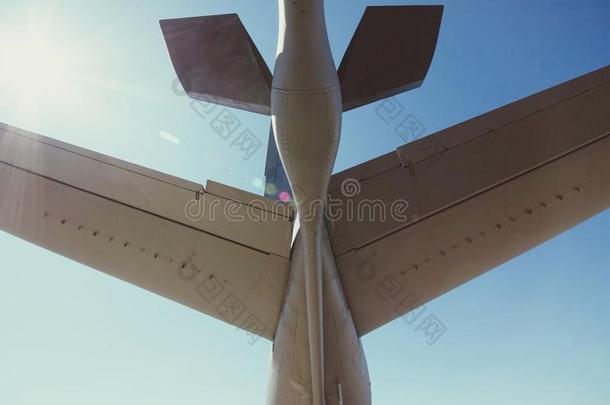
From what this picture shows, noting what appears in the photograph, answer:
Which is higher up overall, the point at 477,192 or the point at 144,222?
the point at 477,192

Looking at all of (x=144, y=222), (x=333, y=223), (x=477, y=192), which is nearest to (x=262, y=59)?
(x=333, y=223)

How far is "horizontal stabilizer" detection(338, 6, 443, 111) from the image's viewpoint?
292 centimetres

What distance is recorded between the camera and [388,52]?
3.06m

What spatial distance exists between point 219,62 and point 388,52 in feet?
3.92

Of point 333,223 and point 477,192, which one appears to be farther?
Result: point 333,223

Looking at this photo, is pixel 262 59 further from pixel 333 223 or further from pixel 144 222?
pixel 144 222

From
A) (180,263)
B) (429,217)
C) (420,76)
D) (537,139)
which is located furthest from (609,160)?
(180,263)

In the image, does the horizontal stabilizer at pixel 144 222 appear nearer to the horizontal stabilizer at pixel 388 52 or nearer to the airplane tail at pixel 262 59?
A: the airplane tail at pixel 262 59

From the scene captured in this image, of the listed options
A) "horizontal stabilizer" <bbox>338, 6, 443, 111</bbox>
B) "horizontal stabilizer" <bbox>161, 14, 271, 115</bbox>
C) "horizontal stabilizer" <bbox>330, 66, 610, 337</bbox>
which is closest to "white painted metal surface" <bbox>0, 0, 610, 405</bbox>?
"horizontal stabilizer" <bbox>330, 66, 610, 337</bbox>

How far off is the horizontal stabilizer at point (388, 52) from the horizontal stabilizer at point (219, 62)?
64 cm

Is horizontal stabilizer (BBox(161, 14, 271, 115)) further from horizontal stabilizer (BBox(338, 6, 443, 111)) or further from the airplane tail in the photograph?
horizontal stabilizer (BBox(338, 6, 443, 111))

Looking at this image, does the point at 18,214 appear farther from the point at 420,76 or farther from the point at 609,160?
the point at 609,160

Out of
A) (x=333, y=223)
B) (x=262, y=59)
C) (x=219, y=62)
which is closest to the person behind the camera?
(x=219, y=62)

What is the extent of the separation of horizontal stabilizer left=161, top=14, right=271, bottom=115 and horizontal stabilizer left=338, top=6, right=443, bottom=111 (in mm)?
641
